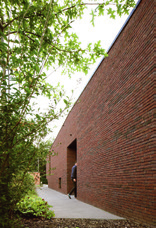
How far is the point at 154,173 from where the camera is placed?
411 centimetres

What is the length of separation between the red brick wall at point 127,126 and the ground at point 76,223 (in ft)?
0.92

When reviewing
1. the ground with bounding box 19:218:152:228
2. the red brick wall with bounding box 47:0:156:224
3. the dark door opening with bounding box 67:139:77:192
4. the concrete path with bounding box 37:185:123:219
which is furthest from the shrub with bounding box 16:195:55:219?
the dark door opening with bounding box 67:139:77:192

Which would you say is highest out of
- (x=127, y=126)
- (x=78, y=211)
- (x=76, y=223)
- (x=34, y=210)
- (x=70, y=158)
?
(x=127, y=126)

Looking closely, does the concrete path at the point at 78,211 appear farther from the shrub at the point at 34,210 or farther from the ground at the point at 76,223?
the ground at the point at 76,223

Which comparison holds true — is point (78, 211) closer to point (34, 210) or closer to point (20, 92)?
point (34, 210)

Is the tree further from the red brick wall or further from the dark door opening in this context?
the dark door opening

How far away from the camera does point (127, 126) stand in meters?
5.39

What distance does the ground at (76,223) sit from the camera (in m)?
4.38

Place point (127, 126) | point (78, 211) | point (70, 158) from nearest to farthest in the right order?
point (127, 126), point (78, 211), point (70, 158)

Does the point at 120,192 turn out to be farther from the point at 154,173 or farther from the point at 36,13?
the point at 36,13

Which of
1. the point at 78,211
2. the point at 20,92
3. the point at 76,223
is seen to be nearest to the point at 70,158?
the point at 78,211

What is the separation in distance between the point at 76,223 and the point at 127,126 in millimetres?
2656

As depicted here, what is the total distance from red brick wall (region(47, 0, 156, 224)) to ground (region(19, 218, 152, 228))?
282 mm

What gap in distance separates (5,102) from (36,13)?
5.65 ft
